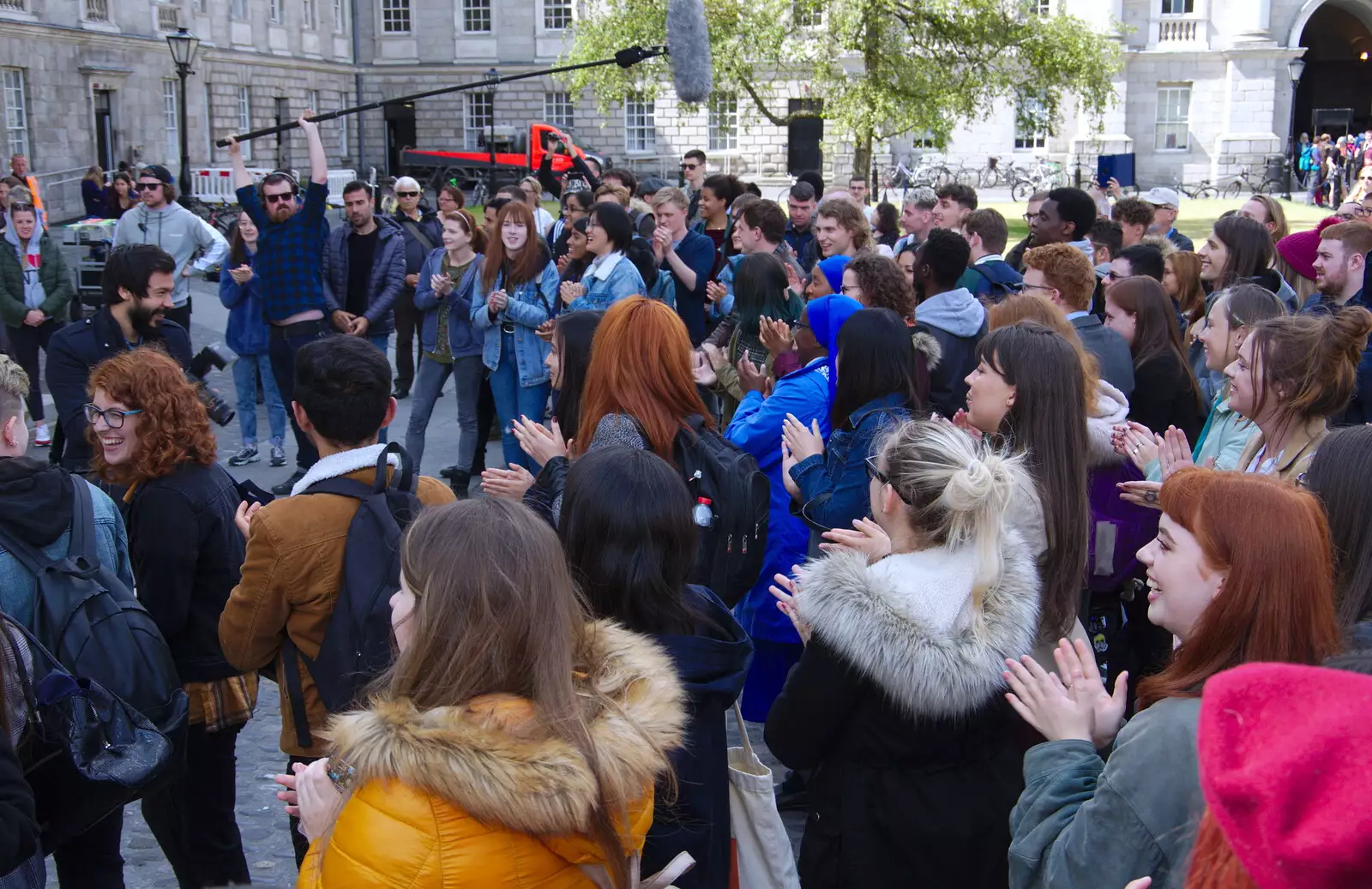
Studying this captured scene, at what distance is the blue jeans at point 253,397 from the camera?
8516 millimetres

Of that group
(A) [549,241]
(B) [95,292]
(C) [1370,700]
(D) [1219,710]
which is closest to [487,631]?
(D) [1219,710]

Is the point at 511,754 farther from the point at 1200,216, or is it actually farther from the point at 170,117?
the point at 170,117

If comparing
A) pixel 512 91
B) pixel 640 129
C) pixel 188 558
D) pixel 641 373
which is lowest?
pixel 188 558

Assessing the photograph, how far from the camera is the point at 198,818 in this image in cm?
349

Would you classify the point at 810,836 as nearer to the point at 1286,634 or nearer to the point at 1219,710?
the point at 1286,634

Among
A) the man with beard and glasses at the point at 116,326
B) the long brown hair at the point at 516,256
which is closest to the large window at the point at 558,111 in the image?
the long brown hair at the point at 516,256

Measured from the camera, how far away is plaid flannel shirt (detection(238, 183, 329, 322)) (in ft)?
26.1

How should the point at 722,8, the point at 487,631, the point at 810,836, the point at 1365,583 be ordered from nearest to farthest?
the point at 487,631, the point at 1365,583, the point at 810,836, the point at 722,8

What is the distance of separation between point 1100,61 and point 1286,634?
24878mm

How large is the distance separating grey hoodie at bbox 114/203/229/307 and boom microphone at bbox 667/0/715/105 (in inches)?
165

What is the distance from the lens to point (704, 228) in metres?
9.73

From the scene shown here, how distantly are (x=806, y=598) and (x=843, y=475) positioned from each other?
54.2 inches

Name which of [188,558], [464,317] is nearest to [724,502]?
[188,558]

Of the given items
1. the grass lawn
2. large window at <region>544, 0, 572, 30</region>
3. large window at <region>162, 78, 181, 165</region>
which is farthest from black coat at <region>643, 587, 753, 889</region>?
large window at <region>544, 0, 572, 30</region>
